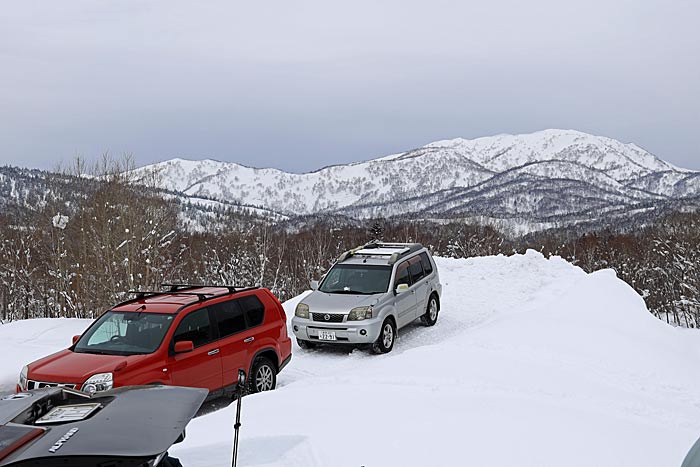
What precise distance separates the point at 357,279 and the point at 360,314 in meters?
1.30

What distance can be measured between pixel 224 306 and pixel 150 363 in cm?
156

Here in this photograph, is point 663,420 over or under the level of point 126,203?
under

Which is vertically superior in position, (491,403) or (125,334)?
(125,334)

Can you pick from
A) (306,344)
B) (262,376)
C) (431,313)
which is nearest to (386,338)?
(306,344)

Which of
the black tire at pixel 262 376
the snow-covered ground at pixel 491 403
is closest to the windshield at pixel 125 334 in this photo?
the black tire at pixel 262 376

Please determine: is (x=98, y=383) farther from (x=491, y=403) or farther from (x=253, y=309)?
(x=491, y=403)

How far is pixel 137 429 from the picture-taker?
8.87 feet

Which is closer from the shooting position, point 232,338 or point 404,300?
point 232,338

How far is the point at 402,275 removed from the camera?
13188 mm

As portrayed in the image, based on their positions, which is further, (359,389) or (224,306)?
(224,306)

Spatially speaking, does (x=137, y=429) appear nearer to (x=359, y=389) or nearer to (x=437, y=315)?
(x=359, y=389)

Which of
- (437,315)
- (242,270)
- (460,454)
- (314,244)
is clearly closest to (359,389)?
(460,454)

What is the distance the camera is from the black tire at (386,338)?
1204cm

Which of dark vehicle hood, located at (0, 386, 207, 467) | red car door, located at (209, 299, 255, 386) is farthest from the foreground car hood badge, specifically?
red car door, located at (209, 299, 255, 386)
